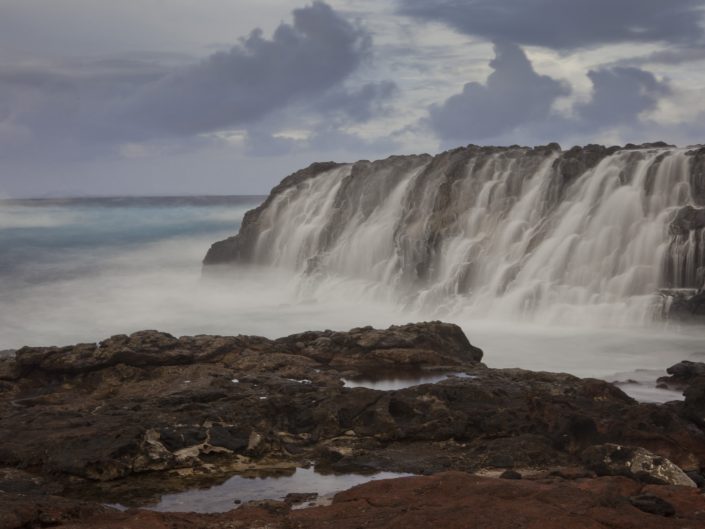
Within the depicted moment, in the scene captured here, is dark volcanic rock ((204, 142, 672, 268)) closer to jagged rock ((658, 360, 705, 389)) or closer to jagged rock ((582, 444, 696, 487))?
jagged rock ((658, 360, 705, 389))

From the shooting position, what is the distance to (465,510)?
37.0 feet

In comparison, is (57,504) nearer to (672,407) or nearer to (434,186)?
(672,407)

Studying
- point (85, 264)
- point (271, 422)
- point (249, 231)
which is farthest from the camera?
point (85, 264)

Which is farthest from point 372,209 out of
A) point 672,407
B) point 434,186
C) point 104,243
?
point 104,243

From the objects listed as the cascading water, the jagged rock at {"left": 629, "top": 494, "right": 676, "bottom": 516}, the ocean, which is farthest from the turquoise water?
the jagged rock at {"left": 629, "top": 494, "right": 676, "bottom": 516}

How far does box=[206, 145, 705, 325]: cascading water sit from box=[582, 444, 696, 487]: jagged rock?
1896cm

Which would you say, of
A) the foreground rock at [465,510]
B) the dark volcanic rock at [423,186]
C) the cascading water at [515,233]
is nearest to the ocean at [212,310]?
the cascading water at [515,233]

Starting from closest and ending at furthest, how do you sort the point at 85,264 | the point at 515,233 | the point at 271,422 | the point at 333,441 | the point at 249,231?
1. the point at 333,441
2. the point at 271,422
3. the point at 515,233
4. the point at 249,231
5. the point at 85,264

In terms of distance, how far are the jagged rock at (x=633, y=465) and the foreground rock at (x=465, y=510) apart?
0.94 metres

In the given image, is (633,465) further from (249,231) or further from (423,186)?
(249,231)

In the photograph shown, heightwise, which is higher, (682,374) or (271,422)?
(682,374)

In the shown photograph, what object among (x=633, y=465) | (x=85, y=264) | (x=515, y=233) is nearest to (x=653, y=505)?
(x=633, y=465)

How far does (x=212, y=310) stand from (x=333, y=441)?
96.0 ft

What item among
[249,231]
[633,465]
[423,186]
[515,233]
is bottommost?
[633,465]
